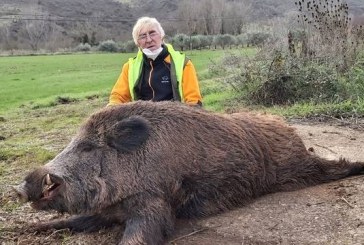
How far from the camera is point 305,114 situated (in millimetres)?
9375

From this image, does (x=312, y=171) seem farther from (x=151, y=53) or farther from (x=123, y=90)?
(x=123, y=90)

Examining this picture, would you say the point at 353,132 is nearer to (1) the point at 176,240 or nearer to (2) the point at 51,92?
(1) the point at 176,240

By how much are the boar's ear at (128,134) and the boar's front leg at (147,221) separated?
0.45m

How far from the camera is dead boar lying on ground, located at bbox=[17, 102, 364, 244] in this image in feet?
14.3

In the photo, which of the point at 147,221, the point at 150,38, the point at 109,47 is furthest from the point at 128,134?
the point at 109,47

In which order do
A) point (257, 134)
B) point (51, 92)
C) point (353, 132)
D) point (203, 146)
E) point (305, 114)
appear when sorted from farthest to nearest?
point (51, 92)
point (305, 114)
point (353, 132)
point (257, 134)
point (203, 146)

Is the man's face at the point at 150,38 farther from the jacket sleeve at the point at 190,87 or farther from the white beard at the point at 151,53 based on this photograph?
the jacket sleeve at the point at 190,87

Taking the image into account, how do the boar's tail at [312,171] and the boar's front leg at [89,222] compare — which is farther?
the boar's tail at [312,171]

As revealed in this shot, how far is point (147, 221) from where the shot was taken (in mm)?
4227

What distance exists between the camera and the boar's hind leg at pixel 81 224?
4617 mm

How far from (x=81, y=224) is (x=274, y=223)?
1.64 meters

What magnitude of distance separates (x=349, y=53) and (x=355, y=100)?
1933 mm

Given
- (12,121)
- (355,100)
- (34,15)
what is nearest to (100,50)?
(34,15)

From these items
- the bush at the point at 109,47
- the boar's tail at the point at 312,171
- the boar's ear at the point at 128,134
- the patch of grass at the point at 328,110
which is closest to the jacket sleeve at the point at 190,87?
the boar's tail at the point at 312,171
